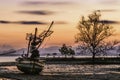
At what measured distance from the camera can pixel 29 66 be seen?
74.3 m

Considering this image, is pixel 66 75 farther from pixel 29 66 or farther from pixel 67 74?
pixel 29 66

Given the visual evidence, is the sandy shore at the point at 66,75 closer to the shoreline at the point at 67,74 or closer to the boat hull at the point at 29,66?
the shoreline at the point at 67,74

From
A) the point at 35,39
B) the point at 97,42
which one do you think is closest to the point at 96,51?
the point at 97,42

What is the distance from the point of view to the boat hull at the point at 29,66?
73.8m

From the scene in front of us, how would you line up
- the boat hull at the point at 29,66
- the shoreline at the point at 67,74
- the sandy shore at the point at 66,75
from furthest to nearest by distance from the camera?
the boat hull at the point at 29,66, the shoreline at the point at 67,74, the sandy shore at the point at 66,75

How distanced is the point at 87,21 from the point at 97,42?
7611 mm

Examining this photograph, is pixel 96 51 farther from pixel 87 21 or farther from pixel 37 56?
pixel 37 56

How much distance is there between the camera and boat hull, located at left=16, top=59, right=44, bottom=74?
242ft

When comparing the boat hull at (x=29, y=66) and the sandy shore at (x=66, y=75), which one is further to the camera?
the boat hull at (x=29, y=66)

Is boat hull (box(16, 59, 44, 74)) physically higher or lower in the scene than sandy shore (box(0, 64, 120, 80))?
higher

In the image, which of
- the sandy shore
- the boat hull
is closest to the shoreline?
the sandy shore

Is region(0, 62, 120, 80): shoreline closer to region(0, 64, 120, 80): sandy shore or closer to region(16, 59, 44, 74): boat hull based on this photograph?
region(0, 64, 120, 80): sandy shore

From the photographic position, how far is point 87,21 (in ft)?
474

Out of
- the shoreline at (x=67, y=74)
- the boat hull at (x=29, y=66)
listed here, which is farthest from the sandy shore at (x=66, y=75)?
the boat hull at (x=29, y=66)
